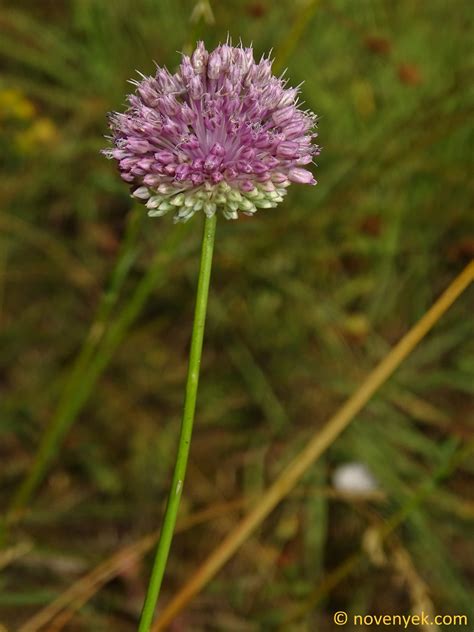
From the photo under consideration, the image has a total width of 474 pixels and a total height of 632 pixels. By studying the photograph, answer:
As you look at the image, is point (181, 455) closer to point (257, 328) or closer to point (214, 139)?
point (214, 139)

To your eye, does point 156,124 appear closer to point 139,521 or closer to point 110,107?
point 139,521

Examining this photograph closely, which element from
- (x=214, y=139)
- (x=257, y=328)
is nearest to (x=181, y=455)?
(x=214, y=139)

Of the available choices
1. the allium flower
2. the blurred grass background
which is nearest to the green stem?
the allium flower

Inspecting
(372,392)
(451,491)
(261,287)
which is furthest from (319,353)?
(372,392)

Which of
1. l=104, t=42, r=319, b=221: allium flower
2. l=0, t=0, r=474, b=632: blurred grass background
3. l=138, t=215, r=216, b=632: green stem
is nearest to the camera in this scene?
l=138, t=215, r=216, b=632: green stem

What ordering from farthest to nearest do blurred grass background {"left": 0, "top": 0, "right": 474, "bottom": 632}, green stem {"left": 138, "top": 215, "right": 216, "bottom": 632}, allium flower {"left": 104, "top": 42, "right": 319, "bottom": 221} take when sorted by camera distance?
1. blurred grass background {"left": 0, "top": 0, "right": 474, "bottom": 632}
2. allium flower {"left": 104, "top": 42, "right": 319, "bottom": 221}
3. green stem {"left": 138, "top": 215, "right": 216, "bottom": 632}

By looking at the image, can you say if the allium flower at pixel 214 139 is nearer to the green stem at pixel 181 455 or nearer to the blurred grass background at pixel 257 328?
the green stem at pixel 181 455

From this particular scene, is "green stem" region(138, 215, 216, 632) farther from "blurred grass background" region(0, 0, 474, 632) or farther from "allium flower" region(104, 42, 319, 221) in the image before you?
"blurred grass background" region(0, 0, 474, 632)
